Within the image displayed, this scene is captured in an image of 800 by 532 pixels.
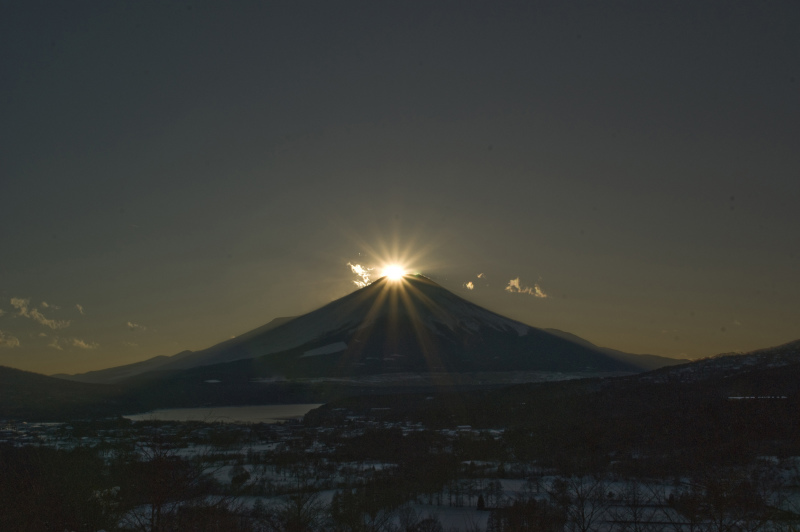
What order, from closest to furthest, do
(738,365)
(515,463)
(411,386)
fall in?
(515,463)
(738,365)
(411,386)

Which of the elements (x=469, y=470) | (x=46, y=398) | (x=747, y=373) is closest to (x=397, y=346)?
(x=46, y=398)

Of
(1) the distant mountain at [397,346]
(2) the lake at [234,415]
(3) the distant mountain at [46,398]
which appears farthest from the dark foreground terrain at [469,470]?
(1) the distant mountain at [397,346]

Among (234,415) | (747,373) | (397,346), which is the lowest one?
(234,415)

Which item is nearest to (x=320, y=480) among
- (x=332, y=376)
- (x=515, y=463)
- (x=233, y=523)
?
(x=515, y=463)

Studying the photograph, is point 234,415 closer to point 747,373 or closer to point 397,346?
point 747,373

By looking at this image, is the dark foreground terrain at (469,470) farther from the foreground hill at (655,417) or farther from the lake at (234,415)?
the lake at (234,415)

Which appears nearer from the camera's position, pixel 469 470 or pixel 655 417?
pixel 469 470

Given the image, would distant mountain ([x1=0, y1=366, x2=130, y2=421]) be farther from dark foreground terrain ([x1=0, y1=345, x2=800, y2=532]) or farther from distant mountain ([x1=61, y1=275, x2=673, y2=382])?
distant mountain ([x1=61, y1=275, x2=673, y2=382])

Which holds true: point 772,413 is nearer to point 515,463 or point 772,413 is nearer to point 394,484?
point 515,463

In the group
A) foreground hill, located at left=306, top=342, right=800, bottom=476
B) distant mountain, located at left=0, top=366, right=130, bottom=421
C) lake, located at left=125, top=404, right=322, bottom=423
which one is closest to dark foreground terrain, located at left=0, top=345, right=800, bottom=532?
foreground hill, located at left=306, top=342, right=800, bottom=476
